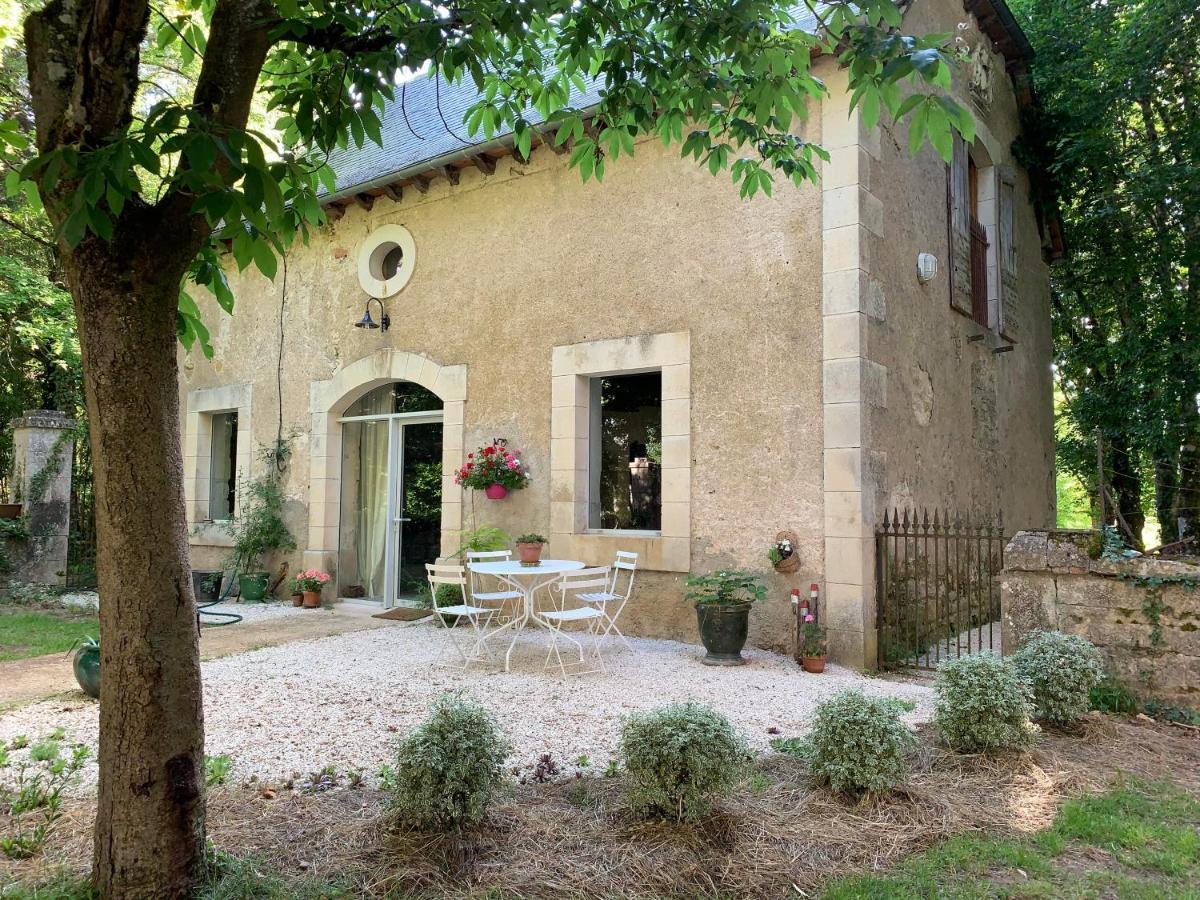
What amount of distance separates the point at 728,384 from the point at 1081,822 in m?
3.96

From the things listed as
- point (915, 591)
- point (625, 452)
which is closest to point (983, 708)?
point (915, 591)

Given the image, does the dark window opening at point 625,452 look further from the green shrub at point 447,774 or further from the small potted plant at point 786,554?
the green shrub at point 447,774

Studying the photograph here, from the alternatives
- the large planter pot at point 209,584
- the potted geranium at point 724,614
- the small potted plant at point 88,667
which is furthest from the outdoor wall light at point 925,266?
the large planter pot at point 209,584

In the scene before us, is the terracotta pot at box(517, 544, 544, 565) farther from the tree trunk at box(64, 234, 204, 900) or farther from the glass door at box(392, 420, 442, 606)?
the tree trunk at box(64, 234, 204, 900)

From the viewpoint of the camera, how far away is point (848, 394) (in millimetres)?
5754

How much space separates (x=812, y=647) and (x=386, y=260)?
6150mm

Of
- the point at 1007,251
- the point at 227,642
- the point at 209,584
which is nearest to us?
the point at 227,642

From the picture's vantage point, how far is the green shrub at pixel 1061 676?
3965 millimetres

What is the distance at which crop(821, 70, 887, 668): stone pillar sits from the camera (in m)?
5.70

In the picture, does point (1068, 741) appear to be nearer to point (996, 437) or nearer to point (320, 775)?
point (320, 775)

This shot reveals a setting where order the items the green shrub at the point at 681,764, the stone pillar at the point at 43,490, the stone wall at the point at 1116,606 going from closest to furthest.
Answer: the green shrub at the point at 681,764 < the stone wall at the point at 1116,606 < the stone pillar at the point at 43,490

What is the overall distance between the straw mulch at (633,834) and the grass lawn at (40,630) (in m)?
3.68

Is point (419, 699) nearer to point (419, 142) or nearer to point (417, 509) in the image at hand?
point (417, 509)

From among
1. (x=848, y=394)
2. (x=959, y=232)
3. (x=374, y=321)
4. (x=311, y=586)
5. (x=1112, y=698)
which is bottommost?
(x=1112, y=698)
